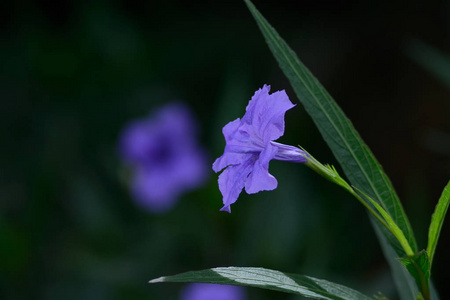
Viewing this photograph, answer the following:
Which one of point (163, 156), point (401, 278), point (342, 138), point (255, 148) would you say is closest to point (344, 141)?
point (342, 138)

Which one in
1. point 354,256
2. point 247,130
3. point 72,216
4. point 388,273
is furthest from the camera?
point 72,216

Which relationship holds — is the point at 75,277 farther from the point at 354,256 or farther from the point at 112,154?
the point at 354,256

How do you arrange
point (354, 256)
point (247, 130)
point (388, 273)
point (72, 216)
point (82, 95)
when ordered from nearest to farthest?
point (247, 130) < point (388, 273) < point (354, 256) < point (72, 216) < point (82, 95)

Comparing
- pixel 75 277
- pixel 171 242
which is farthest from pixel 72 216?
pixel 171 242

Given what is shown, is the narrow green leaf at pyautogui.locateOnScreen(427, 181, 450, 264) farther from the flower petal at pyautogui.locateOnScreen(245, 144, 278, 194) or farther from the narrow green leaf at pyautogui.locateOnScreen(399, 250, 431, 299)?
the flower petal at pyautogui.locateOnScreen(245, 144, 278, 194)

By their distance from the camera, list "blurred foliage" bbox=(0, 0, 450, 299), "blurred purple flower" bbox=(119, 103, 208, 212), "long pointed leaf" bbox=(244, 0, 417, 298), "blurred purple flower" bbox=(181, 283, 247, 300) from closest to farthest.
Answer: "long pointed leaf" bbox=(244, 0, 417, 298), "blurred purple flower" bbox=(181, 283, 247, 300), "blurred foliage" bbox=(0, 0, 450, 299), "blurred purple flower" bbox=(119, 103, 208, 212)

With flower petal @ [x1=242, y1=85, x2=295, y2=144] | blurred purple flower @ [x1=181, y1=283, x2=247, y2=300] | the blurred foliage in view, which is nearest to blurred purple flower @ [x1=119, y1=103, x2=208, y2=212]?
the blurred foliage
